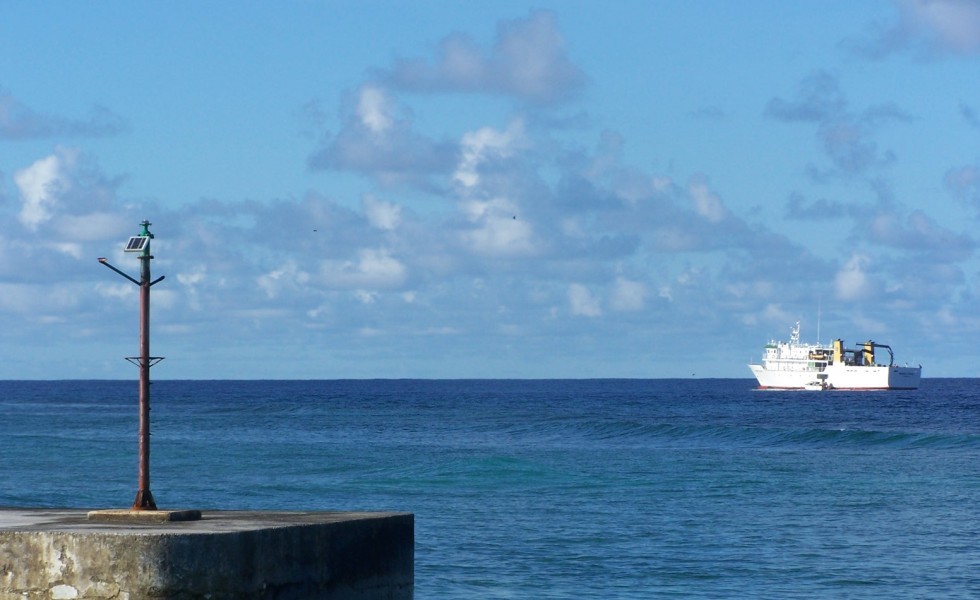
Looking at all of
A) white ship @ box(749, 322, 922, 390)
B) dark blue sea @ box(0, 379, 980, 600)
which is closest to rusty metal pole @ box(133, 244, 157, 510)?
dark blue sea @ box(0, 379, 980, 600)

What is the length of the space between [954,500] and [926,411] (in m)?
60.2

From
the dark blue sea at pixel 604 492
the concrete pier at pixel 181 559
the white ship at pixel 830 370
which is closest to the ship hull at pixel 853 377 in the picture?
the white ship at pixel 830 370

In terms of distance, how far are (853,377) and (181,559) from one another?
13119 cm

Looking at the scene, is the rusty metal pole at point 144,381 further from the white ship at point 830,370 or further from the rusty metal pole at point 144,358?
the white ship at point 830,370

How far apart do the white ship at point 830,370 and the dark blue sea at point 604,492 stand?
66.6 m

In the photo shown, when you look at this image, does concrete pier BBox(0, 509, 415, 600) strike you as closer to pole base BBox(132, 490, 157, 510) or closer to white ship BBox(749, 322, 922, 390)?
pole base BBox(132, 490, 157, 510)

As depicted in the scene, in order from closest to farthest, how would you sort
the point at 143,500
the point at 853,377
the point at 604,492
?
1. the point at 143,500
2. the point at 604,492
3. the point at 853,377

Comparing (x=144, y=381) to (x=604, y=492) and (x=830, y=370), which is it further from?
(x=830, y=370)

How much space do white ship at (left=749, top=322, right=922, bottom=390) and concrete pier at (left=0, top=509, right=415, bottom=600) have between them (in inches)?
5019

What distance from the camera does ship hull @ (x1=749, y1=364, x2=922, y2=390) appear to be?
447 ft

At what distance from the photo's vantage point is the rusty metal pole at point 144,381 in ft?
46.2

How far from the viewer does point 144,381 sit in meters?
14.2

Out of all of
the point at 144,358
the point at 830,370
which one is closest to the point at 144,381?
the point at 144,358

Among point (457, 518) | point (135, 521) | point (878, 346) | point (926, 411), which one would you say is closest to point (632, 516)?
point (457, 518)
